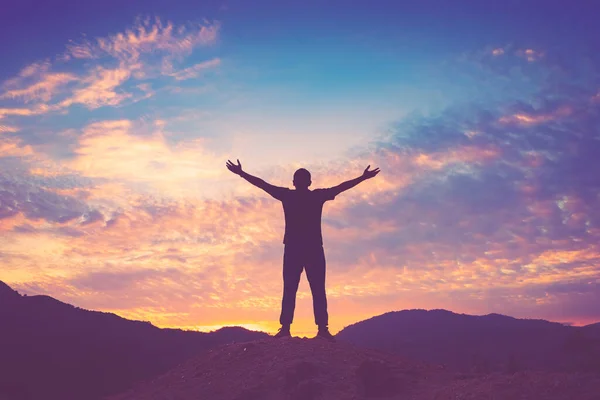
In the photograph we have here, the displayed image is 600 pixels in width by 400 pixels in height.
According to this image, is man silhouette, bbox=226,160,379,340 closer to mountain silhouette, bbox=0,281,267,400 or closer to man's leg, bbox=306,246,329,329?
man's leg, bbox=306,246,329,329

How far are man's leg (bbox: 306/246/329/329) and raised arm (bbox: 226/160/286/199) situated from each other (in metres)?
1.74

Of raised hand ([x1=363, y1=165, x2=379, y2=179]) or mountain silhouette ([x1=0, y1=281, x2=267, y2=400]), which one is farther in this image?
mountain silhouette ([x1=0, y1=281, x2=267, y2=400])

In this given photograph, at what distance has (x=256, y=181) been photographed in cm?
1432

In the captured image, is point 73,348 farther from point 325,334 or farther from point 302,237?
point 302,237

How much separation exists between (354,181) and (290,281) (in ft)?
9.92

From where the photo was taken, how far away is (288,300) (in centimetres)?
1391

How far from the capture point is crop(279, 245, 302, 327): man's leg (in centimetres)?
1393

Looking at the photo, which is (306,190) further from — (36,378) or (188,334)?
(188,334)

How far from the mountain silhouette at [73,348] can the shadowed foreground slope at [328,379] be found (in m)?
15.4

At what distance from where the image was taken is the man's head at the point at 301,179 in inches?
559

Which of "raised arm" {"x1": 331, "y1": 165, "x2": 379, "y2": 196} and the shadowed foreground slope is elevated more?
"raised arm" {"x1": 331, "y1": 165, "x2": 379, "y2": 196}

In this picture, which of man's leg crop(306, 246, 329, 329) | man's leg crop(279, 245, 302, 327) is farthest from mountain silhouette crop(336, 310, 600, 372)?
man's leg crop(279, 245, 302, 327)

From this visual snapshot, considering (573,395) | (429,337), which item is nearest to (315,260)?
(573,395)

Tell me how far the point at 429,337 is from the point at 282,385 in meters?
83.0
